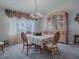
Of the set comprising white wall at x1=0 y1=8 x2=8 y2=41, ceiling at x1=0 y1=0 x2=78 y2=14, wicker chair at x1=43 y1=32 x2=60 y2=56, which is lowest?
wicker chair at x1=43 y1=32 x2=60 y2=56

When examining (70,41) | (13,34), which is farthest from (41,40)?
(70,41)

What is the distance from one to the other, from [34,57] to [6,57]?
108cm

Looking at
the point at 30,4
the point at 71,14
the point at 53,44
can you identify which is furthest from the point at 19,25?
the point at 53,44

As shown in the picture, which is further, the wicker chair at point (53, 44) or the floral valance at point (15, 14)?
the floral valance at point (15, 14)

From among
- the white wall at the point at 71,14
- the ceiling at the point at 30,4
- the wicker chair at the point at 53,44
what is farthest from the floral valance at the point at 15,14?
the wicker chair at the point at 53,44

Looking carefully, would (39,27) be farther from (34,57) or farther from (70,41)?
(34,57)

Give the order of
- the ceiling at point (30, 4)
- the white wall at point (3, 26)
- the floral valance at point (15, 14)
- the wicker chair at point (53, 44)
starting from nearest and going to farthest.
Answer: the wicker chair at point (53, 44), the ceiling at point (30, 4), the white wall at point (3, 26), the floral valance at point (15, 14)

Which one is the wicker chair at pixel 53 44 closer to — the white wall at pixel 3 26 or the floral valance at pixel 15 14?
the white wall at pixel 3 26

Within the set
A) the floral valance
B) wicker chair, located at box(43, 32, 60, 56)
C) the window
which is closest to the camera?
wicker chair, located at box(43, 32, 60, 56)

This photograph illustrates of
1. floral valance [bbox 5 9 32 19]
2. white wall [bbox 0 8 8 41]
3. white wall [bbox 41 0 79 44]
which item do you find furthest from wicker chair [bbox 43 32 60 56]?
floral valance [bbox 5 9 32 19]

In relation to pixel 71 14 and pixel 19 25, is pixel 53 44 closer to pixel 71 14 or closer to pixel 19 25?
pixel 71 14

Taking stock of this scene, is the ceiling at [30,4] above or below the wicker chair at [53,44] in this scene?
above

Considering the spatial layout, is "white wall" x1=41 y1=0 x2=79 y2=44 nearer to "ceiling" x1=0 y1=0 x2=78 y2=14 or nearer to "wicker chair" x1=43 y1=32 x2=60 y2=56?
"ceiling" x1=0 y1=0 x2=78 y2=14

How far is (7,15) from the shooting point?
5.77m
